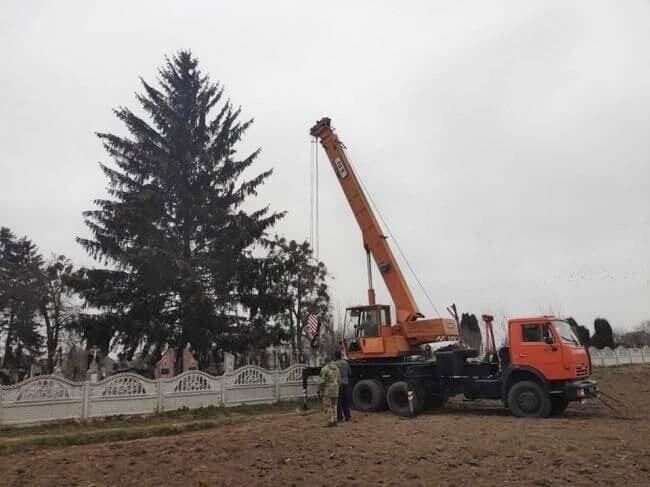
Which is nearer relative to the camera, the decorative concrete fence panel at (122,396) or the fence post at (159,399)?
the decorative concrete fence panel at (122,396)

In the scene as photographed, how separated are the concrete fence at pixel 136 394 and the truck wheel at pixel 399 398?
12.1ft

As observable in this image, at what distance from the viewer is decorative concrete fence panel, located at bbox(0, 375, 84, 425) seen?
1148 centimetres

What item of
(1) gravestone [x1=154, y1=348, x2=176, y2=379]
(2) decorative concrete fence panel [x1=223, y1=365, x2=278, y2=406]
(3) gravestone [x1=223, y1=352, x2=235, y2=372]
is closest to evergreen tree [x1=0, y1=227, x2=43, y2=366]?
(1) gravestone [x1=154, y1=348, x2=176, y2=379]

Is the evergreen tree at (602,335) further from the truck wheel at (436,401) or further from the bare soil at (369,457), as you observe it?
the bare soil at (369,457)

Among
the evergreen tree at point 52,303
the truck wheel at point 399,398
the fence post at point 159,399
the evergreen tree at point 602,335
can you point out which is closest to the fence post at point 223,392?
the fence post at point 159,399

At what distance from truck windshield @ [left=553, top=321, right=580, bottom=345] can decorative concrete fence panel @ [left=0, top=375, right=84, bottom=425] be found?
1192cm

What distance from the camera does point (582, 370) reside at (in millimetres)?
12570

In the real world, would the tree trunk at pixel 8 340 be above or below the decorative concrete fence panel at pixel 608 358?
above

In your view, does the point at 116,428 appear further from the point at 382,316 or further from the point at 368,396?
the point at 382,316

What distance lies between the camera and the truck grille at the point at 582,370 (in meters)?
12.3

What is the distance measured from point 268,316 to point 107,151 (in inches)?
370

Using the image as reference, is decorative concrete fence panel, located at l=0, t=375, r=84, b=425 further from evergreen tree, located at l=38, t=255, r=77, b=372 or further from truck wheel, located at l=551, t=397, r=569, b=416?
evergreen tree, located at l=38, t=255, r=77, b=372

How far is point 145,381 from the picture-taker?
44.8ft

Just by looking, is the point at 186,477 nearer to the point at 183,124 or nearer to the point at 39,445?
the point at 39,445
